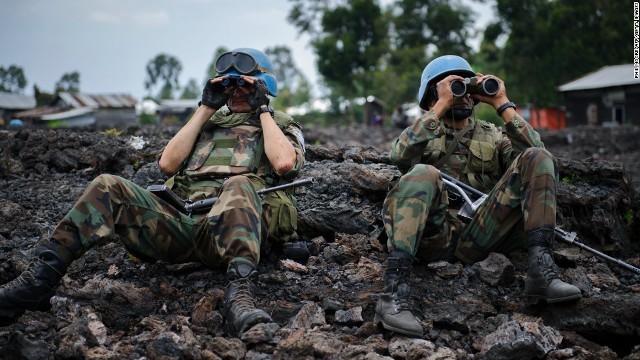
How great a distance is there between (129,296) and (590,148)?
19.1 meters

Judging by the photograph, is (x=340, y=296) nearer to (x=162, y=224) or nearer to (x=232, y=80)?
(x=162, y=224)

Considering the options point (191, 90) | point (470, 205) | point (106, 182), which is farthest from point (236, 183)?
point (191, 90)

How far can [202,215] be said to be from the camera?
192 inches

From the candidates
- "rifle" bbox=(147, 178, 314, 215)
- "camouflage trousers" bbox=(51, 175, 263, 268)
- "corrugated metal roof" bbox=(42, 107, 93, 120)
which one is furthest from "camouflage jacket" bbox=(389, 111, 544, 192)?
"corrugated metal roof" bbox=(42, 107, 93, 120)

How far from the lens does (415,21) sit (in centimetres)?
5472

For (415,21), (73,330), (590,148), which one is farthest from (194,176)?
(415,21)

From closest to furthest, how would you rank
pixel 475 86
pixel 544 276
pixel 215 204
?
pixel 544 276 → pixel 215 204 → pixel 475 86

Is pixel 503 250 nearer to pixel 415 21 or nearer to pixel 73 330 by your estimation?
pixel 73 330

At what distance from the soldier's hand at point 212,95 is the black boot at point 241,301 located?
138cm

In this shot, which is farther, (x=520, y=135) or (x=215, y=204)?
(x=520, y=135)

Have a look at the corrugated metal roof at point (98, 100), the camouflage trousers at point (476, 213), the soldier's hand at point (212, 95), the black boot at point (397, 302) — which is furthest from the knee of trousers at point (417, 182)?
the corrugated metal roof at point (98, 100)

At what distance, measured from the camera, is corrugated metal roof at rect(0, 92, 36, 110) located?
47562 mm

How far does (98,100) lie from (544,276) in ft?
148

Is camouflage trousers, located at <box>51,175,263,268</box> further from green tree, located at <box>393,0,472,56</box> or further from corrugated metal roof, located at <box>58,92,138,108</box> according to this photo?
green tree, located at <box>393,0,472,56</box>
